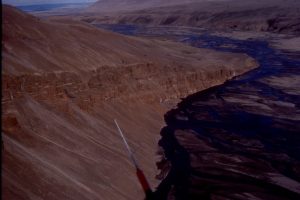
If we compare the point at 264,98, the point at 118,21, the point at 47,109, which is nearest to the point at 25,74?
the point at 47,109

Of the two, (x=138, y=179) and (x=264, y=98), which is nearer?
(x=138, y=179)

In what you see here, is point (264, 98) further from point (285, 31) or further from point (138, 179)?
point (285, 31)

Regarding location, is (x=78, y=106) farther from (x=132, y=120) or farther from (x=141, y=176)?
(x=141, y=176)

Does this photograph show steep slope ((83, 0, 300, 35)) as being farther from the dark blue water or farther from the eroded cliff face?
the eroded cliff face

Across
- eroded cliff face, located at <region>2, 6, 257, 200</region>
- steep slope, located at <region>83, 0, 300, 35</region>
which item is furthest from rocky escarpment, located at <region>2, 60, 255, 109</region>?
steep slope, located at <region>83, 0, 300, 35</region>

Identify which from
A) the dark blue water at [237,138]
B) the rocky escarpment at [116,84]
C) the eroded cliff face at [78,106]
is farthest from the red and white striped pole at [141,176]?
the rocky escarpment at [116,84]

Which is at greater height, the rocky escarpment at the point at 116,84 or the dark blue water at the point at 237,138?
the rocky escarpment at the point at 116,84

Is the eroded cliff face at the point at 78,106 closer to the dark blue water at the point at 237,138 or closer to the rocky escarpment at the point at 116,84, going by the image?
the rocky escarpment at the point at 116,84
